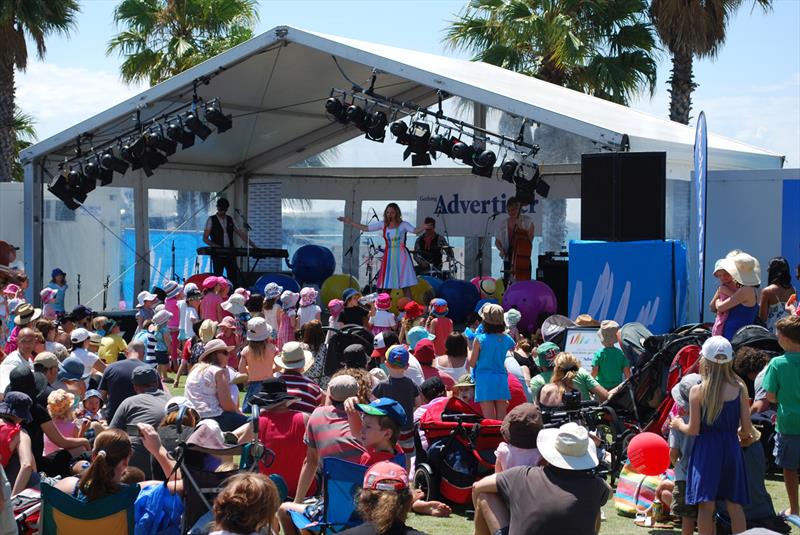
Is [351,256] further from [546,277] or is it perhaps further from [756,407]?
[756,407]

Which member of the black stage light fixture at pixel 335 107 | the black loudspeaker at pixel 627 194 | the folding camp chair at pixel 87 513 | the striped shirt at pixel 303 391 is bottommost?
the folding camp chair at pixel 87 513

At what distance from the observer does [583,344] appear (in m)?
9.71

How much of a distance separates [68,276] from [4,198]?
163 centimetres

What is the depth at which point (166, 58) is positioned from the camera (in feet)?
Answer: 77.0

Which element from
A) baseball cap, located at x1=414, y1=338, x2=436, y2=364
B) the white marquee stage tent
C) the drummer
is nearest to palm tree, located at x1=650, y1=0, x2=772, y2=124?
the white marquee stage tent

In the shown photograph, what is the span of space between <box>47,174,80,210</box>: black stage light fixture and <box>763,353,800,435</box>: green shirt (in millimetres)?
Result: 10702

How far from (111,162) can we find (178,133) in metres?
1.00

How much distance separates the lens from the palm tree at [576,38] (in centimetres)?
2155

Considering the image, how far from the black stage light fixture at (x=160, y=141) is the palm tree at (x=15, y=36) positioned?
28.6 feet

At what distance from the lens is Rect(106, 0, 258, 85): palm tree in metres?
23.5

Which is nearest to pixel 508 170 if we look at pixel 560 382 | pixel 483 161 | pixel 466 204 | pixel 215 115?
pixel 483 161

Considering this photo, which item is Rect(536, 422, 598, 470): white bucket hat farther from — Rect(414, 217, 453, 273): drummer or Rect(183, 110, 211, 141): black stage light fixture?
Rect(414, 217, 453, 273): drummer

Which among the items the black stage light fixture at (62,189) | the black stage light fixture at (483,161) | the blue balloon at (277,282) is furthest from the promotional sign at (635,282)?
the black stage light fixture at (62,189)

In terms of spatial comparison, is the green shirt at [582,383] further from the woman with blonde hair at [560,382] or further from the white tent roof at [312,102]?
the white tent roof at [312,102]
